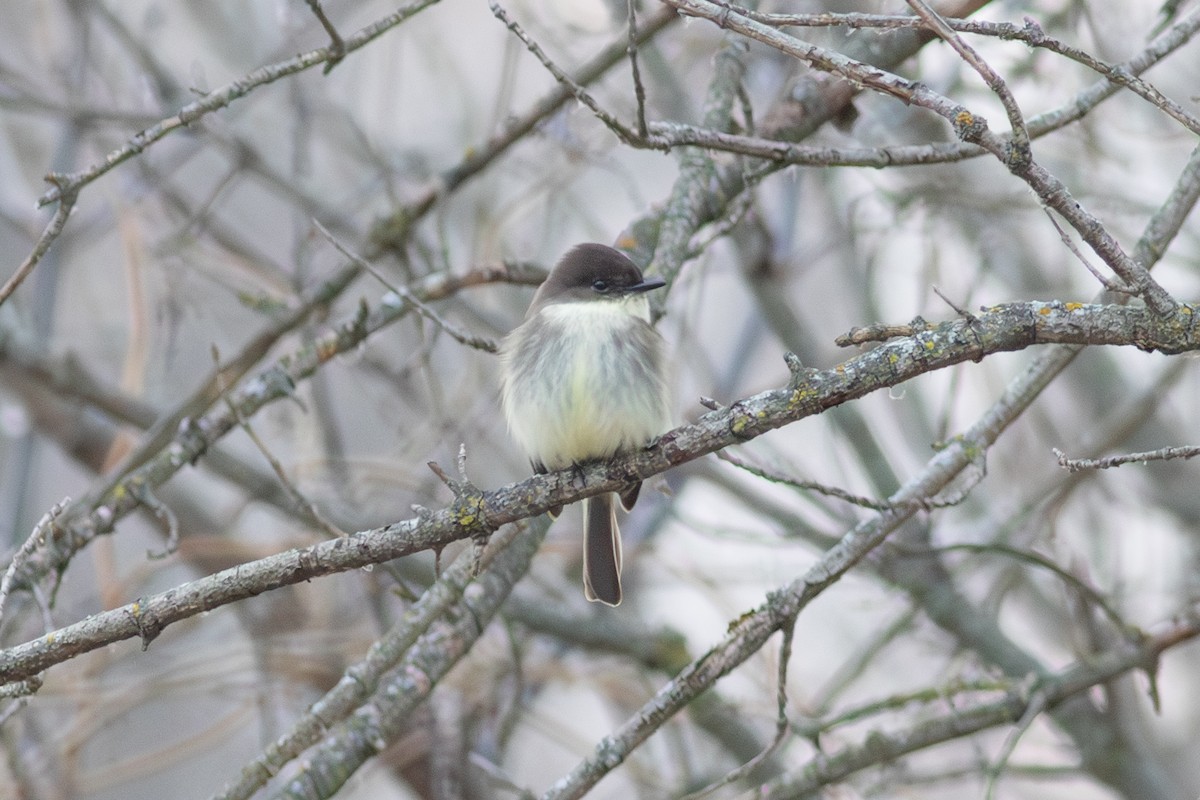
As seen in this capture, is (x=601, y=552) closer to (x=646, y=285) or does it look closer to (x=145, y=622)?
(x=646, y=285)

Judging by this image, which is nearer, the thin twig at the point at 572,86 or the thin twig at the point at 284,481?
the thin twig at the point at 572,86

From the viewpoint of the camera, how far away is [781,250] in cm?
569

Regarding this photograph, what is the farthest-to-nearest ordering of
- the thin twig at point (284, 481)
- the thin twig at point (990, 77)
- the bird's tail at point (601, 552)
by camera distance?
the bird's tail at point (601, 552)
the thin twig at point (284, 481)
the thin twig at point (990, 77)

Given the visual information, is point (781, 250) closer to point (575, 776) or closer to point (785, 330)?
point (785, 330)

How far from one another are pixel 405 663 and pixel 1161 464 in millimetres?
4080

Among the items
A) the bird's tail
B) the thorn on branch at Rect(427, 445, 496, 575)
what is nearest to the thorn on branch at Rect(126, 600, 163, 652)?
the thorn on branch at Rect(427, 445, 496, 575)

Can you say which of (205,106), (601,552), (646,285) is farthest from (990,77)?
(601,552)

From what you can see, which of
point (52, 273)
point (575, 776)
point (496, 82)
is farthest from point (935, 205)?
point (496, 82)

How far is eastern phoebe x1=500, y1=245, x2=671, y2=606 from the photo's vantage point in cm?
325

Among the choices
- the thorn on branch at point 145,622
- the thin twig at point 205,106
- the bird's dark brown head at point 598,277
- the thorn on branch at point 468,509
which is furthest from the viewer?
the bird's dark brown head at point 598,277

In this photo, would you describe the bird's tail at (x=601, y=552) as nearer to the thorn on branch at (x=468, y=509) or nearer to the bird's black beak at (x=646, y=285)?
the bird's black beak at (x=646, y=285)

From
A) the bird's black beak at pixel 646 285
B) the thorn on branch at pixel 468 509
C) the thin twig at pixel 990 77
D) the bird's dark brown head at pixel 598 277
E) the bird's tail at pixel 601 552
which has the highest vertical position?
the bird's dark brown head at pixel 598 277

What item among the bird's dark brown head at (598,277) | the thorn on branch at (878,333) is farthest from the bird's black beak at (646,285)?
the thorn on branch at (878,333)

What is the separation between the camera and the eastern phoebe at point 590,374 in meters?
3.25
